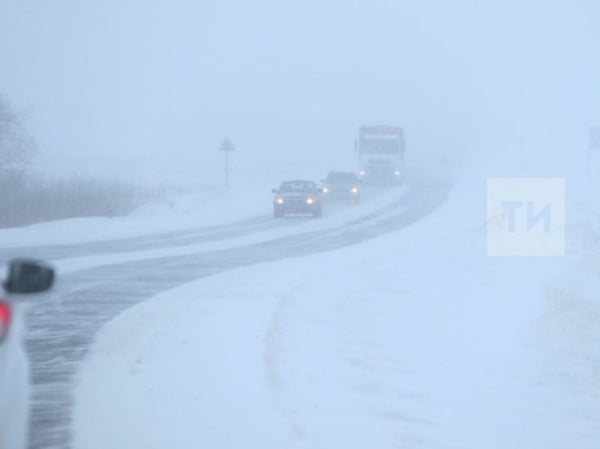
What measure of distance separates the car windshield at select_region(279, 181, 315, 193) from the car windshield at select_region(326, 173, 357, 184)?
9425 mm

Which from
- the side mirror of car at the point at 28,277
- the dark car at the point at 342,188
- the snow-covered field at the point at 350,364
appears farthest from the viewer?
the dark car at the point at 342,188

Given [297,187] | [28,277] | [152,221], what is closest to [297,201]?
[297,187]

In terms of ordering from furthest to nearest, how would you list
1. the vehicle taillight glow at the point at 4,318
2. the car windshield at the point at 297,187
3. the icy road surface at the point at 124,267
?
the car windshield at the point at 297,187, the icy road surface at the point at 124,267, the vehicle taillight glow at the point at 4,318

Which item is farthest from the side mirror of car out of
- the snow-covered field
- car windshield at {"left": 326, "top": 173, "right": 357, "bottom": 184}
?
car windshield at {"left": 326, "top": 173, "right": 357, "bottom": 184}

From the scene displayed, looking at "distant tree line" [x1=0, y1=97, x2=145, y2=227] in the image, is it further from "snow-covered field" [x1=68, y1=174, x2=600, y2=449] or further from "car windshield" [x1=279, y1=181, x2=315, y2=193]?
"snow-covered field" [x1=68, y1=174, x2=600, y2=449]

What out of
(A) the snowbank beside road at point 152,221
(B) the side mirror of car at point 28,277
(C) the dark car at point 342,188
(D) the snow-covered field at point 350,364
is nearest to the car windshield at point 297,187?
(A) the snowbank beside road at point 152,221

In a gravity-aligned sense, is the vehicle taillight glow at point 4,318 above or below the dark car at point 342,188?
above

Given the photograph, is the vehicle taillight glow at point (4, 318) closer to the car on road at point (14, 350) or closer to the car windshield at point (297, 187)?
the car on road at point (14, 350)

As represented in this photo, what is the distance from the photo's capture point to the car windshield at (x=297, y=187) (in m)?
39.2

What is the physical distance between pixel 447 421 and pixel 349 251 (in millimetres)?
15292

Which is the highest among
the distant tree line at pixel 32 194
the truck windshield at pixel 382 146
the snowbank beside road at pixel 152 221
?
the truck windshield at pixel 382 146

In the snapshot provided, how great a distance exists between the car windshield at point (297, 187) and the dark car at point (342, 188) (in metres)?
8.95

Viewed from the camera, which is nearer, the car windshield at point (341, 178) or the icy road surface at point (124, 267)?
the icy road surface at point (124, 267)

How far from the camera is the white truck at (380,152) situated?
6191 cm
